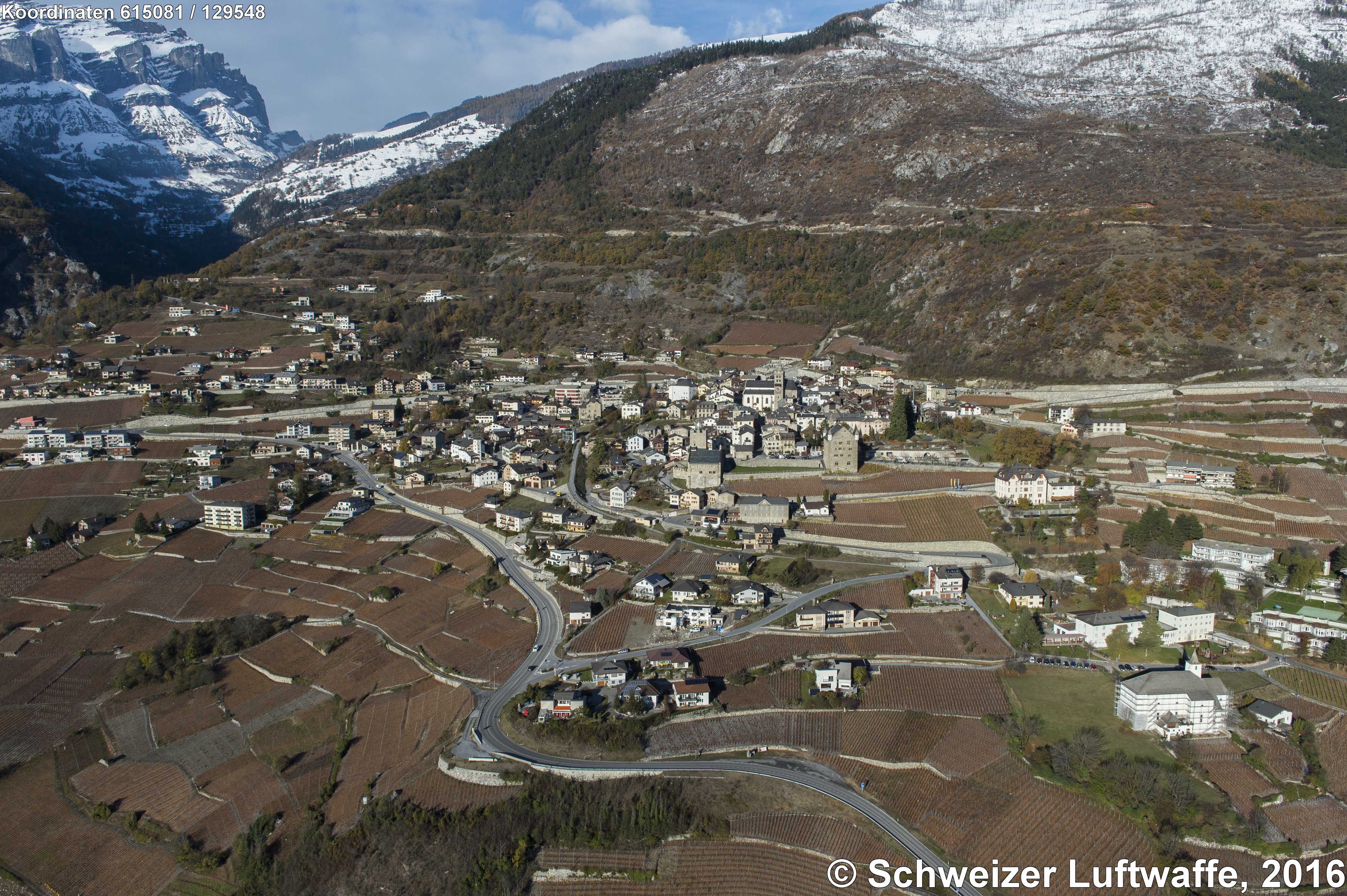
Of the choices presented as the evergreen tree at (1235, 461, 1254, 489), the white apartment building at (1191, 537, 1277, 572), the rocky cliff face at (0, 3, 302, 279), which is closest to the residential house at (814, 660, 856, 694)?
the white apartment building at (1191, 537, 1277, 572)

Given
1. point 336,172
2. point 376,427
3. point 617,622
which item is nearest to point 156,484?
point 376,427

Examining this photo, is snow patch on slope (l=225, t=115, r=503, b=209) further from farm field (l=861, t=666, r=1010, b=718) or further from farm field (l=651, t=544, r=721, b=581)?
farm field (l=861, t=666, r=1010, b=718)

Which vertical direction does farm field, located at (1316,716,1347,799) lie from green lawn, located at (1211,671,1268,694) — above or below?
below

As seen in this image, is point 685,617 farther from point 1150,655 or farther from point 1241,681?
point 1241,681

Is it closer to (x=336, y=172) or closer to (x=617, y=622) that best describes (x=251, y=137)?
(x=336, y=172)

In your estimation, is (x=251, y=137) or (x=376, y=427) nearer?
(x=376, y=427)
